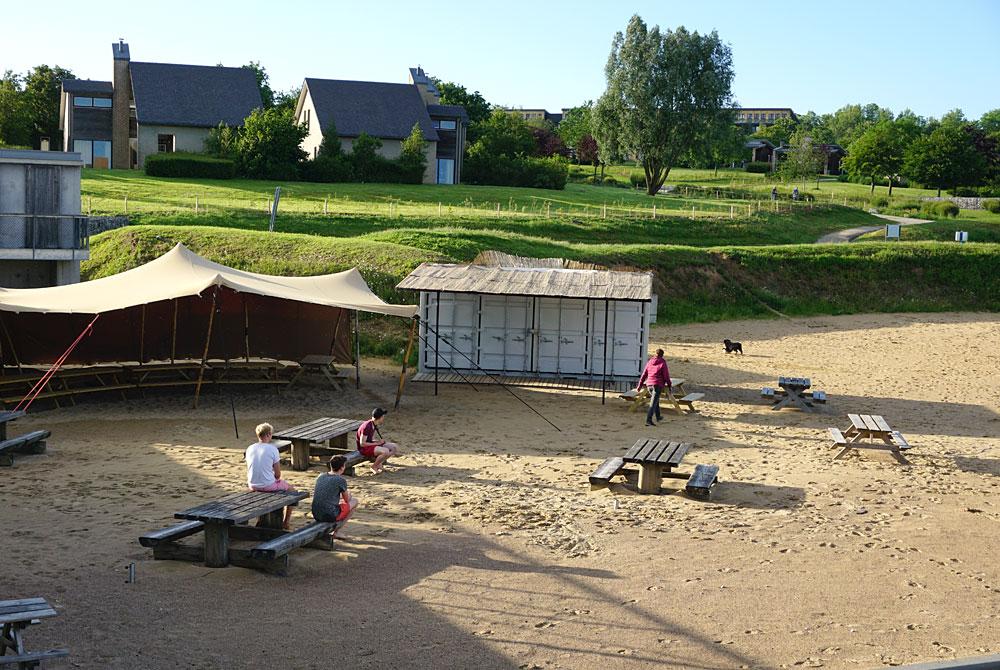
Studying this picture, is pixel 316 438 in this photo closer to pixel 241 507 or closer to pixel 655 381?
pixel 241 507

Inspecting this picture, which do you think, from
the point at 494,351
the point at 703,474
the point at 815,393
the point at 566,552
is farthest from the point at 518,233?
the point at 566,552

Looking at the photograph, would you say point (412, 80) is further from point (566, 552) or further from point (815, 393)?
point (566, 552)

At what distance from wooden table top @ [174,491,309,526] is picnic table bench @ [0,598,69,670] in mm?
2350

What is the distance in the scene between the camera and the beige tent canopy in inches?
701

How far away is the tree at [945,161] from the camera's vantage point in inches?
3113

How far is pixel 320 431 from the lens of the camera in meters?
14.5

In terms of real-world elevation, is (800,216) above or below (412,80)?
below

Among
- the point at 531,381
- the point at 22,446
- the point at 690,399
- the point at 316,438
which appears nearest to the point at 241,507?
the point at 316,438

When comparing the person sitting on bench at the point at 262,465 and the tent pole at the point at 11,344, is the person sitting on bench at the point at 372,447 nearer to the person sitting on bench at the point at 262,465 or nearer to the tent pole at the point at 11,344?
the person sitting on bench at the point at 262,465

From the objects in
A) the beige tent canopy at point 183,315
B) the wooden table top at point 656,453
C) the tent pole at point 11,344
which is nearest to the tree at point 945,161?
the beige tent canopy at point 183,315

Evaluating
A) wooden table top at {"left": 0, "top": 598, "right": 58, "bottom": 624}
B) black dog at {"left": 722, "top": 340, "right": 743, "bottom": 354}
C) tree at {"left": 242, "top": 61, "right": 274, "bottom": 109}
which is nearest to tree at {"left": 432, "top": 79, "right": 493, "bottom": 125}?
tree at {"left": 242, "top": 61, "right": 274, "bottom": 109}

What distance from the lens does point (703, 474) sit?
1344 centimetres

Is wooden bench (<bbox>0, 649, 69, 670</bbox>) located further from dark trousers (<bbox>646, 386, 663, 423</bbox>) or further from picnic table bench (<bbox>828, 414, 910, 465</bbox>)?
dark trousers (<bbox>646, 386, 663, 423</bbox>)

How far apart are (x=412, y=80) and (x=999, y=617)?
208 ft
